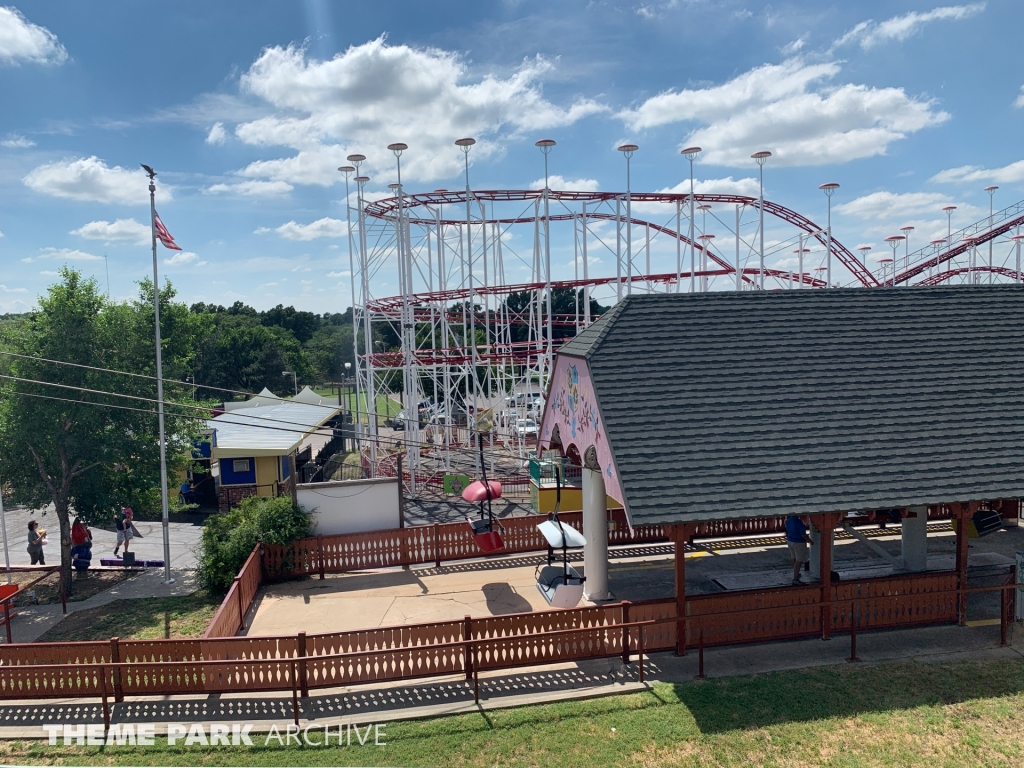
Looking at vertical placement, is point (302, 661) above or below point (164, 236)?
below

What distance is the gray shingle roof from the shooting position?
9.03 m

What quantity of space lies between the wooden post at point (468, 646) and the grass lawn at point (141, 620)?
18.4ft

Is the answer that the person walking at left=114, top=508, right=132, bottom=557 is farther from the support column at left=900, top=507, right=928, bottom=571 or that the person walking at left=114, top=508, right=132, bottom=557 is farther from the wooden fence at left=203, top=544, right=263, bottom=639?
the support column at left=900, top=507, right=928, bottom=571

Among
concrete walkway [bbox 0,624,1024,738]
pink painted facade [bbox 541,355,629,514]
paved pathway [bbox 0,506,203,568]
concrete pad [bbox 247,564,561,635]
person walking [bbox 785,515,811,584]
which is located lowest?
paved pathway [bbox 0,506,203,568]

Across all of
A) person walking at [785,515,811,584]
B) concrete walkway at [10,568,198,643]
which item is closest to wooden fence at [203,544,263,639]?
concrete walkway at [10,568,198,643]

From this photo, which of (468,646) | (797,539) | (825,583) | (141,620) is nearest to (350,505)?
(141,620)

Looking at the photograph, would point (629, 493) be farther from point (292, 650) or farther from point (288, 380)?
point (288, 380)

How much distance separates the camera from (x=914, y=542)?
11.7 metres

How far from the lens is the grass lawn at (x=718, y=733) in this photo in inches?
276

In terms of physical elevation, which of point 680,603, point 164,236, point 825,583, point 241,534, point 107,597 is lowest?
point 107,597

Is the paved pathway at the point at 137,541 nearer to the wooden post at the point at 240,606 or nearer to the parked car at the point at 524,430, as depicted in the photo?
the wooden post at the point at 240,606

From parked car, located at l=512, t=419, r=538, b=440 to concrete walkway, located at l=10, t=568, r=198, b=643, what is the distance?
14400 millimetres

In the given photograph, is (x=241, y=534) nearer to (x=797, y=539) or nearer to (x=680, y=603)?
(x=680, y=603)

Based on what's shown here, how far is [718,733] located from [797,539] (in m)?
4.83
